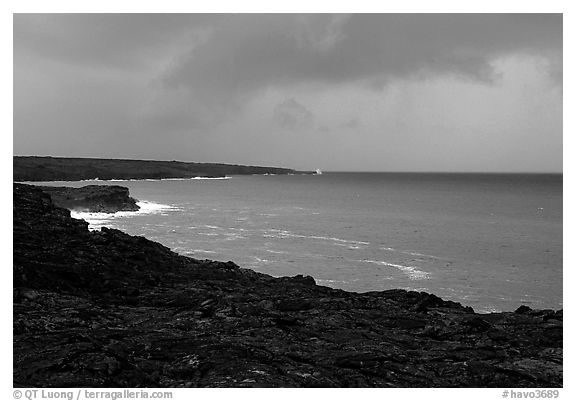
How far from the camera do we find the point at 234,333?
10.8 metres

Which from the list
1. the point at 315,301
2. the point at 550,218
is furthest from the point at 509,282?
the point at 550,218

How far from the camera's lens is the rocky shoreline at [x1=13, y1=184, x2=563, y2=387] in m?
8.24

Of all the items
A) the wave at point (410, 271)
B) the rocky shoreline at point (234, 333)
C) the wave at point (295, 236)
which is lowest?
the wave at point (410, 271)

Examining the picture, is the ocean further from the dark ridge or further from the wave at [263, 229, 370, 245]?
the dark ridge

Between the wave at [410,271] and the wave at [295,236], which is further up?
the wave at [295,236]

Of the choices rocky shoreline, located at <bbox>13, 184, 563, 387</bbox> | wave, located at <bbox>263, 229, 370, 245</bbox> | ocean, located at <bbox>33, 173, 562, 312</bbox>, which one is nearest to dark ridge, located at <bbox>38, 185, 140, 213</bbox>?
ocean, located at <bbox>33, 173, 562, 312</bbox>

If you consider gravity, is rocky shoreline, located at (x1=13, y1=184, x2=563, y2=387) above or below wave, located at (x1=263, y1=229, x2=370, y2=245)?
above

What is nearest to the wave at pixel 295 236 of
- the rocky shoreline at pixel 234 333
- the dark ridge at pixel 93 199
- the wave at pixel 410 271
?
the wave at pixel 410 271

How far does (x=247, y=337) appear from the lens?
34.3ft

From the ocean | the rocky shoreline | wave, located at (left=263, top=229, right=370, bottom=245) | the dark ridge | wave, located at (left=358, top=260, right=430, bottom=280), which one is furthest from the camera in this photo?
the dark ridge

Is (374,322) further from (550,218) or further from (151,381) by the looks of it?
(550,218)

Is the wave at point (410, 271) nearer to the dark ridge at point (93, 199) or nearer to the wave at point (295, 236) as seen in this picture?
the wave at point (295, 236)

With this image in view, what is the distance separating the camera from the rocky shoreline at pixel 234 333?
824 cm

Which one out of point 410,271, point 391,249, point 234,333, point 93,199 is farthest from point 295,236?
point 234,333
